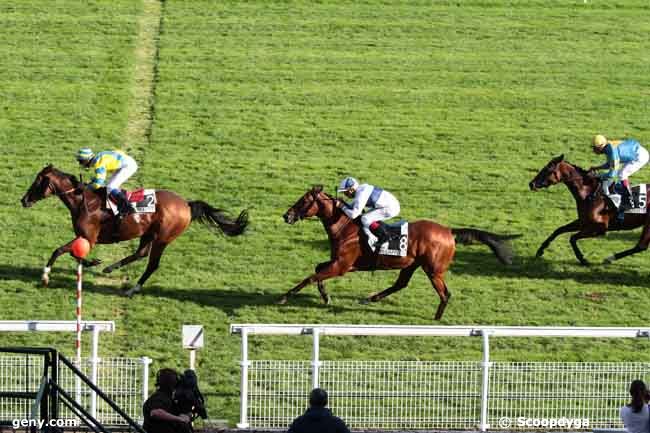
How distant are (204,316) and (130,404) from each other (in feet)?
10.7

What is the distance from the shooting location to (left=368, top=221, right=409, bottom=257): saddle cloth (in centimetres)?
1555

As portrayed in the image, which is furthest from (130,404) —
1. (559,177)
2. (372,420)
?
(559,177)

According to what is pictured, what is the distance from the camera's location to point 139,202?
53.0ft

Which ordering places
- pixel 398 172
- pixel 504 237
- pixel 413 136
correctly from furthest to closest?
pixel 413 136
pixel 398 172
pixel 504 237

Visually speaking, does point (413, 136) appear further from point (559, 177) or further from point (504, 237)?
point (504, 237)

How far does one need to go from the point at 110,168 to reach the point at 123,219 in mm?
653

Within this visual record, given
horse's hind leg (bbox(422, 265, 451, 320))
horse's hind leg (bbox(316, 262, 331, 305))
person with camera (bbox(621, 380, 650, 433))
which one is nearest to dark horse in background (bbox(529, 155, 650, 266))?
horse's hind leg (bbox(422, 265, 451, 320))

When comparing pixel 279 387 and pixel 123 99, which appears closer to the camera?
pixel 279 387

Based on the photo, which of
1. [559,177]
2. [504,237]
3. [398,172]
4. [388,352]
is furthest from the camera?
[398,172]

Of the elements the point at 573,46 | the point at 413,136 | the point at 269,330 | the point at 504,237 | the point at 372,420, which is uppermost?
the point at 573,46

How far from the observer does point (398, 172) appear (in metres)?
21.2

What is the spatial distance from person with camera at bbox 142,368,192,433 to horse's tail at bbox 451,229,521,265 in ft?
Result: 22.3

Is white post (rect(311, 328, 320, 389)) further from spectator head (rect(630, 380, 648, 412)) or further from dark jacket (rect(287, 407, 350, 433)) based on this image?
spectator head (rect(630, 380, 648, 412))

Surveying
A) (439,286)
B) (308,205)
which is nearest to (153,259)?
(308,205)
